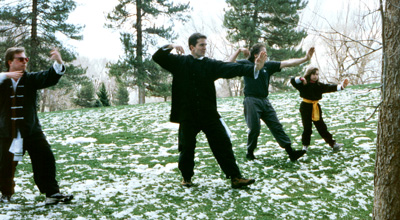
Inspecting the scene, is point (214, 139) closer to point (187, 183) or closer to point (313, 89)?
point (187, 183)

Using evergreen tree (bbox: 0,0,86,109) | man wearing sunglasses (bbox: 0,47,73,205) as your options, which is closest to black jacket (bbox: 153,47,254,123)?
man wearing sunglasses (bbox: 0,47,73,205)

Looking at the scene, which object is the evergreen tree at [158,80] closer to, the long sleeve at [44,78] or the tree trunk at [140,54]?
the tree trunk at [140,54]

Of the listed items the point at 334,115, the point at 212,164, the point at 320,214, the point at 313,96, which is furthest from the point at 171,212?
the point at 334,115

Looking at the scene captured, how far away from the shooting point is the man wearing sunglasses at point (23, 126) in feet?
12.0

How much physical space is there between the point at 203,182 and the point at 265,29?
22.6m

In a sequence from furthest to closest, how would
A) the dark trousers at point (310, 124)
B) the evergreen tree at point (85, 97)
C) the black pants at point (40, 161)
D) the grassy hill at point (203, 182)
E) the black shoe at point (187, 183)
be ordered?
the evergreen tree at point (85, 97)
the dark trousers at point (310, 124)
the black shoe at point (187, 183)
the black pants at point (40, 161)
the grassy hill at point (203, 182)

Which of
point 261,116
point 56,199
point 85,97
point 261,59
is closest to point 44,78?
point 56,199

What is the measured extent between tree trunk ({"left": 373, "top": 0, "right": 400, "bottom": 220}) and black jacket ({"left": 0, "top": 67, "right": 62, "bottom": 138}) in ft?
10.9

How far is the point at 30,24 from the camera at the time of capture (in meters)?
21.3

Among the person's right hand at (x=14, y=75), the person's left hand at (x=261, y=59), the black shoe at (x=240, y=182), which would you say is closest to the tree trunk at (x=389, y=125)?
the person's left hand at (x=261, y=59)

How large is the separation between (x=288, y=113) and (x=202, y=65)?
7543 mm

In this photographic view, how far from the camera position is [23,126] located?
3660mm

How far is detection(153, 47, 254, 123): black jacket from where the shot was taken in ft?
13.7

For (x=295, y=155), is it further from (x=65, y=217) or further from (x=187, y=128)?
(x=65, y=217)
